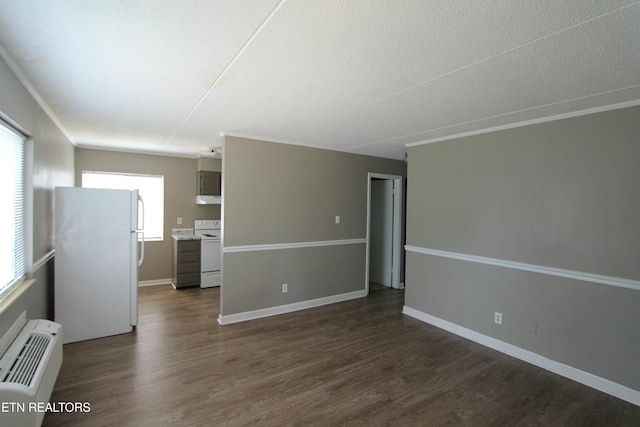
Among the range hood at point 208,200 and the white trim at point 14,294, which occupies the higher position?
the range hood at point 208,200

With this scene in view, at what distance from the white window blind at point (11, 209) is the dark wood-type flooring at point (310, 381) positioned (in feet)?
3.30

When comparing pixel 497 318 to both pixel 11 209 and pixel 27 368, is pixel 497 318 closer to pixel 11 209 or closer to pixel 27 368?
pixel 27 368

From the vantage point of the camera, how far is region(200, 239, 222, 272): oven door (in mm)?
5340

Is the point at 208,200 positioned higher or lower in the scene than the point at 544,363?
higher

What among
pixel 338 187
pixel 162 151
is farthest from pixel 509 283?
pixel 162 151

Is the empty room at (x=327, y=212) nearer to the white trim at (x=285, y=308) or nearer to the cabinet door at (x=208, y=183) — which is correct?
the white trim at (x=285, y=308)

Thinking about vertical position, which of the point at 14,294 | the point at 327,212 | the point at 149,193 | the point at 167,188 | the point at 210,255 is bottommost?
the point at 210,255

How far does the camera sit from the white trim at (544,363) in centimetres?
243

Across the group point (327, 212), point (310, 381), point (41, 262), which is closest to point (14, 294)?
point (41, 262)

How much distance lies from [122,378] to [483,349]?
138 inches

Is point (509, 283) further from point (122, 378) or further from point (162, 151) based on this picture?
point (162, 151)

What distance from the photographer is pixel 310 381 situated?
2.58 meters

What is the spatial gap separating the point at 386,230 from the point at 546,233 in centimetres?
295

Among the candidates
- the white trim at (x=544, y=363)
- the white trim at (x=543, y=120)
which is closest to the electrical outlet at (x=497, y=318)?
the white trim at (x=544, y=363)
